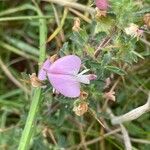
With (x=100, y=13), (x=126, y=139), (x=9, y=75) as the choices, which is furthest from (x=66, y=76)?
(x=9, y=75)

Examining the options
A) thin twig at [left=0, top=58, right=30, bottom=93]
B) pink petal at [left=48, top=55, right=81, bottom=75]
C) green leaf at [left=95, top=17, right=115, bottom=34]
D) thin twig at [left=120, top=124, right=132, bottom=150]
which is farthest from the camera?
thin twig at [left=0, top=58, right=30, bottom=93]

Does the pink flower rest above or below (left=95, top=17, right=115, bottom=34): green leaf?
below

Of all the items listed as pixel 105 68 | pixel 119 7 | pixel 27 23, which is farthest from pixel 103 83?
pixel 27 23

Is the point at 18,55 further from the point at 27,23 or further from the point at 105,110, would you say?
the point at 105,110

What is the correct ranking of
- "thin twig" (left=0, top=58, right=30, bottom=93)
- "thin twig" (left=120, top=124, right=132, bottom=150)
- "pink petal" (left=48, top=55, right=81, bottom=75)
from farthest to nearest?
"thin twig" (left=0, top=58, right=30, bottom=93), "thin twig" (left=120, top=124, right=132, bottom=150), "pink petal" (left=48, top=55, right=81, bottom=75)

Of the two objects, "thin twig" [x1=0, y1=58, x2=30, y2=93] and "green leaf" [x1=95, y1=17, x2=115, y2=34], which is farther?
"thin twig" [x1=0, y1=58, x2=30, y2=93]

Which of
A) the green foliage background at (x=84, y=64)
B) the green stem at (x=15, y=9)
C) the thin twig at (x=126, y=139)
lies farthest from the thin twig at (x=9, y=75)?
the thin twig at (x=126, y=139)

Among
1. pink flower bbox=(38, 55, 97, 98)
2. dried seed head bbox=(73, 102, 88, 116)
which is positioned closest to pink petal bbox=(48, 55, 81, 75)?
pink flower bbox=(38, 55, 97, 98)

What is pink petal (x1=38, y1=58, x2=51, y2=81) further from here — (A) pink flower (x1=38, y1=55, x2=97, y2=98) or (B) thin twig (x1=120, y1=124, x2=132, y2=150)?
(B) thin twig (x1=120, y1=124, x2=132, y2=150)
